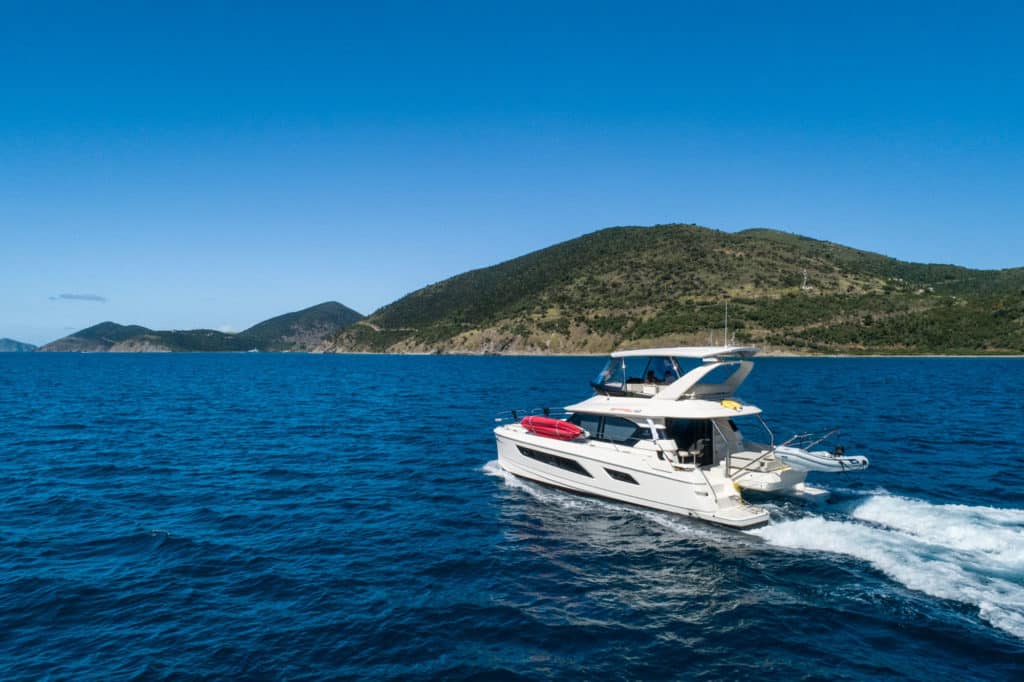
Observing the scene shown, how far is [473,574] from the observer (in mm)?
14453

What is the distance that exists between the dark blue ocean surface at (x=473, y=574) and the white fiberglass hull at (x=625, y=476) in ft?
1.98

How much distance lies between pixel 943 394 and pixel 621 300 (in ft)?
445

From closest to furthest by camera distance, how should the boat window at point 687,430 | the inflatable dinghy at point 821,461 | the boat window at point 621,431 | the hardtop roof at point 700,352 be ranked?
the hardtop roof at point 700,352, the boat window at point 687,430, the boat window at point 621,431, the inflatable dinghy at point 821,461

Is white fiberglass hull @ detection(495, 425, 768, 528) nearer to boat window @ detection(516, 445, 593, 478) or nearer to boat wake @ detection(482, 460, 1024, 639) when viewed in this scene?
boat window @ detection(516, 445, 593, 478)

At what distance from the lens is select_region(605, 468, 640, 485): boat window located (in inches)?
768

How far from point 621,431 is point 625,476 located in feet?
7.33

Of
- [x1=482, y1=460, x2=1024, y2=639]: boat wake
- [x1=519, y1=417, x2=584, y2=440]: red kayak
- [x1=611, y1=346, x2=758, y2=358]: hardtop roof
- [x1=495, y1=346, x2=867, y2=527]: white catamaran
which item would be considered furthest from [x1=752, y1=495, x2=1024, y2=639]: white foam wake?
[x1=519, y1=417, x2=584, y2=440]: red kayak

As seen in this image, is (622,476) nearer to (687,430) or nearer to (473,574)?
(687,430)

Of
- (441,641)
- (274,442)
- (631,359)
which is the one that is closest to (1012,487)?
(631,359)

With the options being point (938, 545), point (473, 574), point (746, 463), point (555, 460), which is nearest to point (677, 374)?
point (746, 463)

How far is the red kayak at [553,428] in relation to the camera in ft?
73.0

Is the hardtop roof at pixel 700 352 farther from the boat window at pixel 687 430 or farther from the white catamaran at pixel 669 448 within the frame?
the boat window at pixel 687 430

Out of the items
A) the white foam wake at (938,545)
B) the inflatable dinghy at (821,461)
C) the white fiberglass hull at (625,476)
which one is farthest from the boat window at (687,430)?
the white foam wake at (938,545)

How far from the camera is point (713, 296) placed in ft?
566
